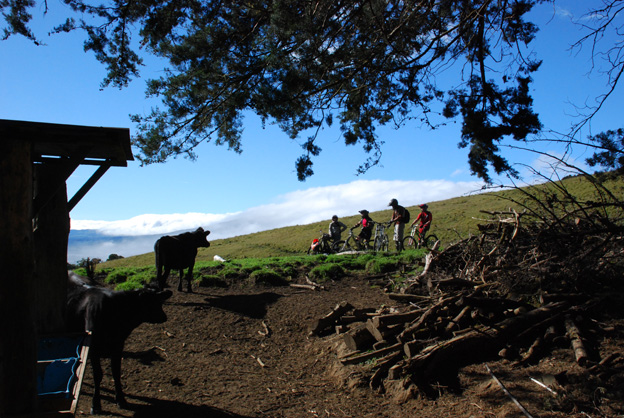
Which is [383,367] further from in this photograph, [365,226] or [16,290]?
[365,226]

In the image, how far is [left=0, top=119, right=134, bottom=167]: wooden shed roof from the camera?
450cm

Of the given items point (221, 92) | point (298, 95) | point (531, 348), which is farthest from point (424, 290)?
point (221, 92)

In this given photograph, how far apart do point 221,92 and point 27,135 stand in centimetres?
468

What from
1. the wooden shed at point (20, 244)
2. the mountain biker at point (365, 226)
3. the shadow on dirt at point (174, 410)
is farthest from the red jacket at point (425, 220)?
the wooden shed at point (20, 244)

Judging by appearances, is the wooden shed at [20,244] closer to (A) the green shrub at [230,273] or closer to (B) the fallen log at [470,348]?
(B) the fallen log at [470,348]

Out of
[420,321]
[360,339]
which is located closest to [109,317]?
[360,339]

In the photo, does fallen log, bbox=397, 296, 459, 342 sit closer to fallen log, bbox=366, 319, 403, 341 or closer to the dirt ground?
fallen log, bbox=366, 319, 403, 341

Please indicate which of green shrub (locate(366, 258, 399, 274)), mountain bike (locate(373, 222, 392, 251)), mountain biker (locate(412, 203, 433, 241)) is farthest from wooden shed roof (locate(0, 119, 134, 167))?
mountain bike (locate(373, 222, 392, 251))

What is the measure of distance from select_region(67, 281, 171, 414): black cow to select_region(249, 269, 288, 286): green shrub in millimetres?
5924

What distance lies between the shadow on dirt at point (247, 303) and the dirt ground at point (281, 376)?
23 mm

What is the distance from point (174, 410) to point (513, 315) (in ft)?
14.6

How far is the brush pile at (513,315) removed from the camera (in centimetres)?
571

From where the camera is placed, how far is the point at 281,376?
726 centimetres

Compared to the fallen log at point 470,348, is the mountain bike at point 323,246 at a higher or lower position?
higher
